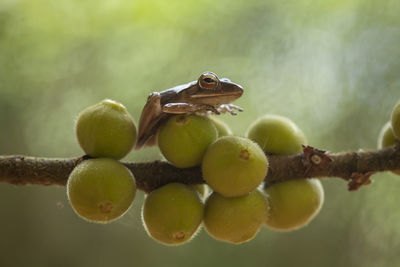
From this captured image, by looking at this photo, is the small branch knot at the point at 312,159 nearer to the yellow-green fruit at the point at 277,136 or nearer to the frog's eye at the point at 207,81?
the yellow-green fruit at the point at 277,136

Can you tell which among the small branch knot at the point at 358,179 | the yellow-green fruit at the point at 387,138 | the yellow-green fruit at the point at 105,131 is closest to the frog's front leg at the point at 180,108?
the yellow-green fruit at the point at 105,131

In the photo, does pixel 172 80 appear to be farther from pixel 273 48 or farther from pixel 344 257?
pixel 344 257

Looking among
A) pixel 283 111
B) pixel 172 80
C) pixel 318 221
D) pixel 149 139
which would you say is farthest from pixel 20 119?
pixel 318 221

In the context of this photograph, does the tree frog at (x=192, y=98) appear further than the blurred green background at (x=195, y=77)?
No

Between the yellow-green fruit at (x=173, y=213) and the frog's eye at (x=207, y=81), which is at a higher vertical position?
the frog's eye at (x=207, y=81)

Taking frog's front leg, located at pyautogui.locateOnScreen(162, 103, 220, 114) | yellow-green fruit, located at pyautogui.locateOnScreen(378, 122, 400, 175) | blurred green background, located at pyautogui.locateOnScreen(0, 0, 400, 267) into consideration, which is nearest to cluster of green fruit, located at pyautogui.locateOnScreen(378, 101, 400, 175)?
yellow-green fruit, located at pyautogui.locateOnScreen(378, 122, 400, 175)

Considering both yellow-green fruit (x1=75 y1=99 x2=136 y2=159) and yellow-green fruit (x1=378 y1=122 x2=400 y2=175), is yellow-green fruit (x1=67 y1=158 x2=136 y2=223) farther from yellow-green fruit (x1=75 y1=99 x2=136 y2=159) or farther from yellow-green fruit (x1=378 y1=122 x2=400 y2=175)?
yellow-green fruit (x1=378 y1=122 x2=400 y2=175)

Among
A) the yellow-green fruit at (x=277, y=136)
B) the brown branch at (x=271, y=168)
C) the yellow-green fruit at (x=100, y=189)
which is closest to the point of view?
the yellow-green fruit at (x=100, y=189)
